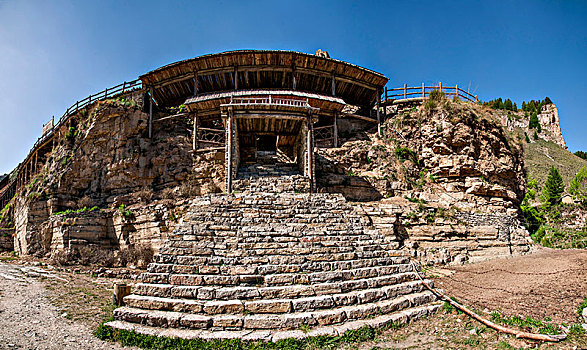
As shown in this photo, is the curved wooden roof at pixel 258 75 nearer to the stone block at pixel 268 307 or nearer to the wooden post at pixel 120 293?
the wooden post at pixel 120 293

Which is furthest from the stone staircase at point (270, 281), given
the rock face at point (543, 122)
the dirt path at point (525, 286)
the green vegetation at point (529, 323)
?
the rock face at point (543, 122)

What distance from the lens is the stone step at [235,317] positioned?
5305mm

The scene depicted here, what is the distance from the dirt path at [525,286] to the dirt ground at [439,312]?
2 centimetres

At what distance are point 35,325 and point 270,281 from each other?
4.69 metres

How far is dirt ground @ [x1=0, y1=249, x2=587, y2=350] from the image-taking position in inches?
198

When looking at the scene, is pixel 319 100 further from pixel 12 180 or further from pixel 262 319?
pixel 12 180

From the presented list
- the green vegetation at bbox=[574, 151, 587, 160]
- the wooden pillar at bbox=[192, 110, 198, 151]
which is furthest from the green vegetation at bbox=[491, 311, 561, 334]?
the green vegetation at bbox=[574, 151, 587, 160]

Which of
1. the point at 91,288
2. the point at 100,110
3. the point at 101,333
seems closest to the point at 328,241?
the point at 101,333

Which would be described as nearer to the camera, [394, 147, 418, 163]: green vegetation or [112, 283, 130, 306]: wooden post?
[112, 283, 130, 306]: wooden post

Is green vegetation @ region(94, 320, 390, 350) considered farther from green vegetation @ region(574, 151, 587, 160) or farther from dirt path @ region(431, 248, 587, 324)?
green vegetation @ region(574, 151, 587, 160)

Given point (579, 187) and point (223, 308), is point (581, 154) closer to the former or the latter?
point (579, 187)

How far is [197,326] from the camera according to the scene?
5262mm

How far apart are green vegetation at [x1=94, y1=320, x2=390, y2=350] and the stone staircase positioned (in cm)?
10

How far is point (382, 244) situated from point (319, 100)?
1261 centimetres
